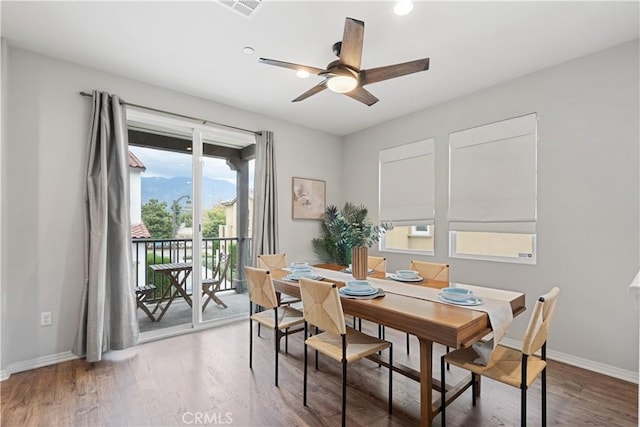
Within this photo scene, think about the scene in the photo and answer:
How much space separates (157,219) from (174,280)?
2.52 ft

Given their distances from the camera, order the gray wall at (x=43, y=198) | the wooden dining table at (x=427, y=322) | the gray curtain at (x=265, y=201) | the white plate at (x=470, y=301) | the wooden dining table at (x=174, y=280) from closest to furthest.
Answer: the wooden dining table at (x=427, y=322) < the white plate at (x=470, y=301) < the gray wall at (x=43, y=198) < the wooden dining table at (x=174, y=280) < the gray curtain at (x=265, y=201)

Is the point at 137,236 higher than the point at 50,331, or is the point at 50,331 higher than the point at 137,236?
the point at 137,236

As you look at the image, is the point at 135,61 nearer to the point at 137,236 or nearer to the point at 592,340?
the point at 137,236

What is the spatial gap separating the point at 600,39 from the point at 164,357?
Answer: 471 cm

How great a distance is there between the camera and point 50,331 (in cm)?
267

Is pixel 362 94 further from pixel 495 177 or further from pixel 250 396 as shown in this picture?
pixel 250 396

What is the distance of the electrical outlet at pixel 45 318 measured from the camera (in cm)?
264

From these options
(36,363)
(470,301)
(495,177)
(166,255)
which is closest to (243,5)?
(470,301)

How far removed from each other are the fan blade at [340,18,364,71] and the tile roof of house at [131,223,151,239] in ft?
8.95

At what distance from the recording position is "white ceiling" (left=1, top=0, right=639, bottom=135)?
2.08 m

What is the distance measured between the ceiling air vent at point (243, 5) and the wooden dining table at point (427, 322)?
2128mm

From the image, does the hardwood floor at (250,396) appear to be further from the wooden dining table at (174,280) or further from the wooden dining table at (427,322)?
the wooden dining table at (174,280)

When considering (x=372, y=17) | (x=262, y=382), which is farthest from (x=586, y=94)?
(x=262, y=382)

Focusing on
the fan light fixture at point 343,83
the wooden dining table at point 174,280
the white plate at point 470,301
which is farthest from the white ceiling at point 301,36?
the white plate at point 470,301
